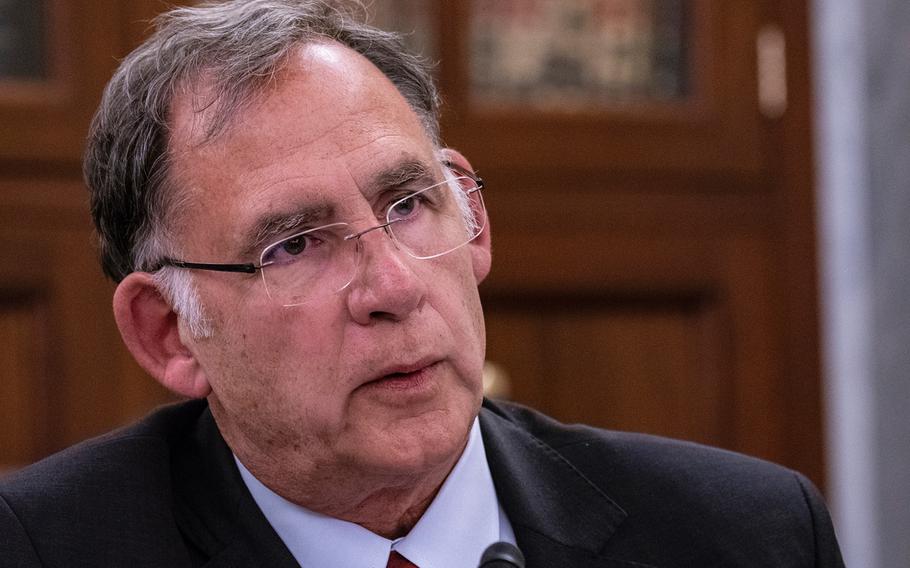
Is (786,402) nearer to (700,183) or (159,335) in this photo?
(700,183)

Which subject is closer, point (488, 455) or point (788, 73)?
point (488, 455)

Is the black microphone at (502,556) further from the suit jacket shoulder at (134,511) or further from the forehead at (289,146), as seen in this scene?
the forehead at (289,146)

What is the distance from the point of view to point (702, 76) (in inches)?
139

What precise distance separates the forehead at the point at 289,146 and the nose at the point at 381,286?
86mm

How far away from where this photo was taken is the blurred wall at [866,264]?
3.36 m

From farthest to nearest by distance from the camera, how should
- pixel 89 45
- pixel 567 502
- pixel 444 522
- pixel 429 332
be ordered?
1. pixel 89 45
2. pixel 567 502
3. pixel 444 522
4. pixel 429 332

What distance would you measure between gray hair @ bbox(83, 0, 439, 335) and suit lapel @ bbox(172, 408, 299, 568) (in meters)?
0.25

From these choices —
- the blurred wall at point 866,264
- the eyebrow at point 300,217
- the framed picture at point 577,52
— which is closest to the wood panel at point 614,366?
the blurred wall at point 866,264

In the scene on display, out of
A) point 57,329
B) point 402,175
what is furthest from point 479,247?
point 57,329

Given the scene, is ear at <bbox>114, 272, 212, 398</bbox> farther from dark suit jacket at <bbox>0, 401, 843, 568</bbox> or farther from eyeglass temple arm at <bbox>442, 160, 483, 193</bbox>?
eyeglass temple arm at <bbox>442, 160, 483, 193</bbox>

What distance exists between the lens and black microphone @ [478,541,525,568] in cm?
194

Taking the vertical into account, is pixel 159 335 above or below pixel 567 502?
above

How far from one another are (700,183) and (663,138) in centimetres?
15

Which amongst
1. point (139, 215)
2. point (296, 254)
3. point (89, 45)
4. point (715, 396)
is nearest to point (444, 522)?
point (296, 254)
